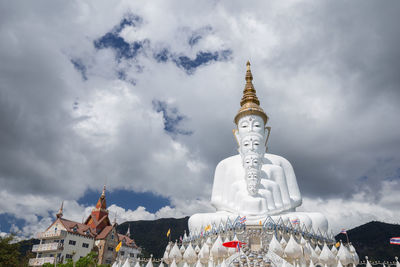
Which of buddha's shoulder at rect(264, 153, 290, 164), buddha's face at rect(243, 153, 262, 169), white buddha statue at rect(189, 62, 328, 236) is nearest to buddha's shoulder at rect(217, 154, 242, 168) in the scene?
white buddha statue at rect(189, 62, 328, 236)

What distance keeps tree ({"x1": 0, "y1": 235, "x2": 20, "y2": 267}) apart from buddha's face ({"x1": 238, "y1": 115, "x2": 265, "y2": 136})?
854 inches

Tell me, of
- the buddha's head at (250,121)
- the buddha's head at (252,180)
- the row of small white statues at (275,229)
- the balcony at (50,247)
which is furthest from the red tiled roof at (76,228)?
the buddha's head at (252,180)

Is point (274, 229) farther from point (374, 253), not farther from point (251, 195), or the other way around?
point (374, 253)

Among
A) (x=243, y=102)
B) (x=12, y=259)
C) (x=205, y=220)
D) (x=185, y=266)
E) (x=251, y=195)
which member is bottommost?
(x=185, y=266)

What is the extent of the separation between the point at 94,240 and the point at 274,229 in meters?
28.8

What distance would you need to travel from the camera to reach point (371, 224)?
256 ft

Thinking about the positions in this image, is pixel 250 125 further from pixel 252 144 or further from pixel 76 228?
pixel 76 228

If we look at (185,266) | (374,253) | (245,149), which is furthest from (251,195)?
(374,253)

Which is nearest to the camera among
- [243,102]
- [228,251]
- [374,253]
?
[228,251]

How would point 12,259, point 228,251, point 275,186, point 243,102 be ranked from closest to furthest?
1. point 228,251
2. point 12,259
3. point 275,186
4. point 243,102

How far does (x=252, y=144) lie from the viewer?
27031 mm

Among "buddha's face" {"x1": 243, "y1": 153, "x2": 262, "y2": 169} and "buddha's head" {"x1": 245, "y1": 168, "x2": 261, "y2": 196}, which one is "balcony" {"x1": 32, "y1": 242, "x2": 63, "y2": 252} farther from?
"buddha's face" {"x1": 243, "y1": 153, "x2": 262, "y2": 169}

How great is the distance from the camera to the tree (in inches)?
921

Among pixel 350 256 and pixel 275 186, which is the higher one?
pixel 275 186
